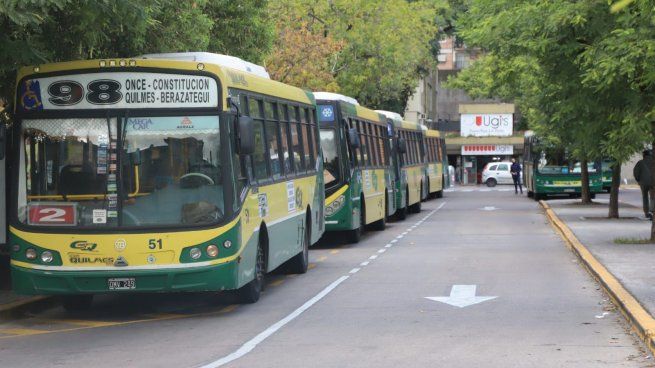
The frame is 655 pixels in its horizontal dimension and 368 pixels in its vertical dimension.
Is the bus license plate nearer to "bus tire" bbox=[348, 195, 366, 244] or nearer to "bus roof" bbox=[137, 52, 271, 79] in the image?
"bus roof" bbox=[137, 52, 271, 79]

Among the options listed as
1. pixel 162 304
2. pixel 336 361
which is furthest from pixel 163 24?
pixel 336 361

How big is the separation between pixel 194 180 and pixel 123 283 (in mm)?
1379

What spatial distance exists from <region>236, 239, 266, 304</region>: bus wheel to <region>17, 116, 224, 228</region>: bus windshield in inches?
70.4

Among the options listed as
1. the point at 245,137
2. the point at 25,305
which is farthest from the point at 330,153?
the point at 245,137

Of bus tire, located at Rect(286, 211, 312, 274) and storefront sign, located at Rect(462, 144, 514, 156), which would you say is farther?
storefront sign, located at Rect(462, 144, 514, 156)

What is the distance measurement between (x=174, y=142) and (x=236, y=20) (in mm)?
12210

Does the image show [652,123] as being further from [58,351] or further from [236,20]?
[58,351]

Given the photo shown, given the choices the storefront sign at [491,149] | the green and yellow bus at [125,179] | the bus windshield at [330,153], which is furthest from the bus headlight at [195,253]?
the storefront sign at [491,149]

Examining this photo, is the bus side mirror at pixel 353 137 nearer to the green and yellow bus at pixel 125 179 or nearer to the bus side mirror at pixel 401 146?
the bus side mirror at pixel 401 146

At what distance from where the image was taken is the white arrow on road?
14.6 meters

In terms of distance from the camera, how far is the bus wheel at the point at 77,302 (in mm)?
14438

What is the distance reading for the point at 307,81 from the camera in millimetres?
46469

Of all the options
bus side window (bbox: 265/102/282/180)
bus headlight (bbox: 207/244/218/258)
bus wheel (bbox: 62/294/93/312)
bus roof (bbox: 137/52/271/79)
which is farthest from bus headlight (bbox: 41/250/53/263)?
bus side window (bbox: 265/102/282/180)

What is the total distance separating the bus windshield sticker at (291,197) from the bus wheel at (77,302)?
3614 mm
